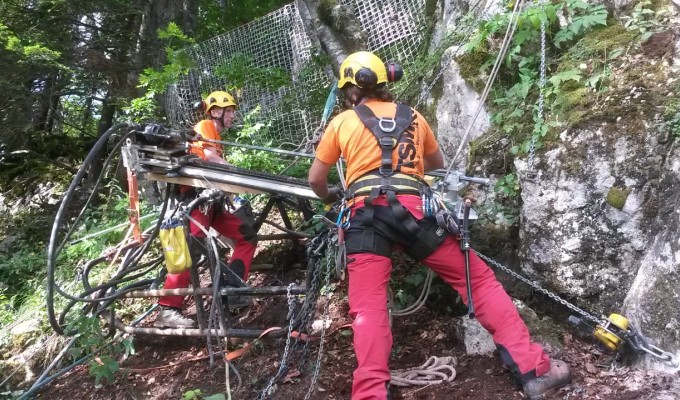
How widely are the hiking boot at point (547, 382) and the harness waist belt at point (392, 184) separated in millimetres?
1223

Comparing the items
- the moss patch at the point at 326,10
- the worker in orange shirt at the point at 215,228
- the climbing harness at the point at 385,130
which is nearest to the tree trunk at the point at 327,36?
the moss patch at the point at 326,10

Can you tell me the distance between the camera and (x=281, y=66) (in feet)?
27.6

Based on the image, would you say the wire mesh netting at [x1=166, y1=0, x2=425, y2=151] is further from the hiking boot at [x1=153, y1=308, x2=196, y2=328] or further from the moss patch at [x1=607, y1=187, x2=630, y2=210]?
the moss patch at [x1=607, y1=187, x2=630, y2=210]

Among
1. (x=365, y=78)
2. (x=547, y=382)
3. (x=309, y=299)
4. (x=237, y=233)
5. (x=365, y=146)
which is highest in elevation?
(x=365, y=78)

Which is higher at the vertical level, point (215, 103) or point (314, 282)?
point (215, 103)

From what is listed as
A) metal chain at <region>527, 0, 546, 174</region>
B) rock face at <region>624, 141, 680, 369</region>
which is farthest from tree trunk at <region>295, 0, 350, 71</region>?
rock face at <region>624, 141, 680, 369</region>

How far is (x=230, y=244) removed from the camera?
5.24 meters

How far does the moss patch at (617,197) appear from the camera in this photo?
3283 millimetres

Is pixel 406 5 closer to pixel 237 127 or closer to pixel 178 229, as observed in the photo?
pixel 237 127

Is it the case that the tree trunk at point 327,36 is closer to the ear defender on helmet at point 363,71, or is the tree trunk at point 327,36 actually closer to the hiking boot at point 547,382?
the ear defender on helmet at point 363,71

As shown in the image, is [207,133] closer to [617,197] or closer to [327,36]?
[327,36]

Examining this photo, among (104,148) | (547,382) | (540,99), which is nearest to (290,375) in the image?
(547,382)

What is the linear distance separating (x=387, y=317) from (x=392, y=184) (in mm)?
767

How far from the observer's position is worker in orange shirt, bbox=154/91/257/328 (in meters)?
4.49
